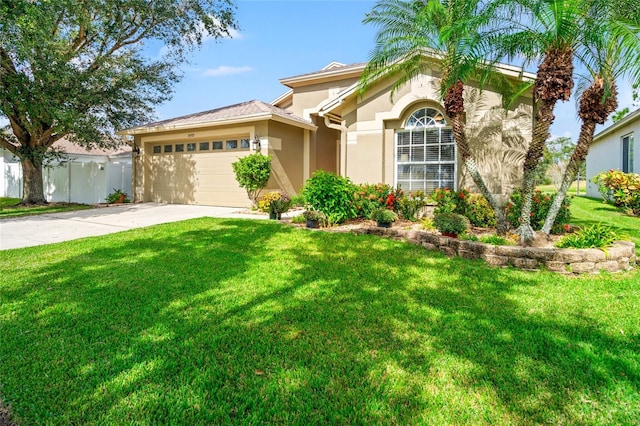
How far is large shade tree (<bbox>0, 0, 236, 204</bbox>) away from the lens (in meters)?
12.4

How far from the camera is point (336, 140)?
1781cm

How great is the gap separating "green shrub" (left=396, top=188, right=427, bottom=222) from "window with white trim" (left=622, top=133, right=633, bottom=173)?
42.4ft

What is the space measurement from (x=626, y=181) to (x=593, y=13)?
9.66 m

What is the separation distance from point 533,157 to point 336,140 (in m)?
11.7

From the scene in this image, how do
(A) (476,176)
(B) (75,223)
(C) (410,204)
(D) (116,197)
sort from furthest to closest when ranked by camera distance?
1. (D) (116,197)
2. (B) (75,223)
3. (C) (410,204)
4. (A) (476,176)

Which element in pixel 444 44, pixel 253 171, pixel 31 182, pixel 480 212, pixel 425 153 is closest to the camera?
pixel 444 44

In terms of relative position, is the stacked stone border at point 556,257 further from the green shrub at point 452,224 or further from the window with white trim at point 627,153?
the window with white trim at point 627,153

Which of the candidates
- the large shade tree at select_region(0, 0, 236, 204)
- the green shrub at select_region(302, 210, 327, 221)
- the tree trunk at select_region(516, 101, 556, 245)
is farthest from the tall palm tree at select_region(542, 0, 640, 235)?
the large shade tree at select_region(0, 0, 236, 204)

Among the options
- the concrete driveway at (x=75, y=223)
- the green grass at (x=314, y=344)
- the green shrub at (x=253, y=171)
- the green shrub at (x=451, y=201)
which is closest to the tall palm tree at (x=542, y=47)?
the green shrub at (x=451, y=201)

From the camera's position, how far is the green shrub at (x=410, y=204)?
959cm

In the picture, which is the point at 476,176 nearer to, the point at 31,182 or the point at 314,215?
the point at 314,215

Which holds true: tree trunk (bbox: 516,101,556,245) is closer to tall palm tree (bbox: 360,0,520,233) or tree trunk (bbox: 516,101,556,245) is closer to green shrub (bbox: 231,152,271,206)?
tall palm tree (bbox: 360,0,520,233)

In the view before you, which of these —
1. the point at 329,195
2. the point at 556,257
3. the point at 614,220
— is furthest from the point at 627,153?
the point at 329,195

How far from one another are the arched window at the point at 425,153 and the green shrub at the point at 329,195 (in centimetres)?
258
